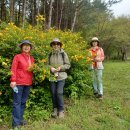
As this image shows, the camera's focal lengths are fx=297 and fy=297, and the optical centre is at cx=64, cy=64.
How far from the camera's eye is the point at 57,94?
7438 millimetres

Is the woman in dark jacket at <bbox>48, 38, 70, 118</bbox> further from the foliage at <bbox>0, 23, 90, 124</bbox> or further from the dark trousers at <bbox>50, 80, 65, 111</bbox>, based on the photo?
the foliage at <bbox>0, 23, 90, 124</bbox>

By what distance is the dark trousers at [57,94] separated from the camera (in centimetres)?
746

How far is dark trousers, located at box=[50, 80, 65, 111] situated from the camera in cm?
746

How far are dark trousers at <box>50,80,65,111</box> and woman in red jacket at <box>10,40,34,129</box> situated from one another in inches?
33.6

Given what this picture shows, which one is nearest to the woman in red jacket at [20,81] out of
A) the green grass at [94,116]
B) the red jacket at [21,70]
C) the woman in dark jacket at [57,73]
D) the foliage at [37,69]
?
the red jacket at [21,70]

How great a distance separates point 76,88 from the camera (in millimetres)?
8805

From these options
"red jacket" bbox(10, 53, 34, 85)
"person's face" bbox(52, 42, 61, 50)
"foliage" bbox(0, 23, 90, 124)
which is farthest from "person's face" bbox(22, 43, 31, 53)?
"person's face" bbox(52, 42, 61, 50)

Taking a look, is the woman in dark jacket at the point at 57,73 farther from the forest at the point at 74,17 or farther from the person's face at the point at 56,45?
the forest at the point at 74,17

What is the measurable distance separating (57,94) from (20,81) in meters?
1.20

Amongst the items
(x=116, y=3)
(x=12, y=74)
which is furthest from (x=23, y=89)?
(x=116, y=3)

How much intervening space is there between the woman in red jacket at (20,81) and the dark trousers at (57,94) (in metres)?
0.85

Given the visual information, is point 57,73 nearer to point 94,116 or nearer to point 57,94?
point 57,94

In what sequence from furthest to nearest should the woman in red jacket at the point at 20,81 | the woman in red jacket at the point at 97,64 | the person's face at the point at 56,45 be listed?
the woman in red jacket at the point at 97,64, the person's face at the point at 56,45, the woman in red jacket at the point at 20,81

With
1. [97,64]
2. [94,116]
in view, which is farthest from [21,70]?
[97,64]
